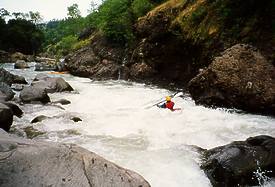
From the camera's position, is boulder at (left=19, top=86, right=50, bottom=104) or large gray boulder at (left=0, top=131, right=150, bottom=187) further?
boulder at (left=19, top=86, right=50, bottom=104)

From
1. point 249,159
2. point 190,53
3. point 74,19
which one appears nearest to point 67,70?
point 190,53

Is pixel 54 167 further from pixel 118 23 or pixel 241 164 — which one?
pixel 118 23

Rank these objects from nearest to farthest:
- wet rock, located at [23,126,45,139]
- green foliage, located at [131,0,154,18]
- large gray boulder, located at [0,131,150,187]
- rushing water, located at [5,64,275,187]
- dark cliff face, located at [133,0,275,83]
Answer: large gray boulder, located at [0,131,150,187]
rushing water, located at [5,64,275,187]
wet rock, located at [23,126,45,139]
dark cliff face, located at [133,0,275,83]
green foliage, located at [131,0,154,18]

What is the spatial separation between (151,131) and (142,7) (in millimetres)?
14203

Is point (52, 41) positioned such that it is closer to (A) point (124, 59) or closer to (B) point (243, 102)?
(A) point (124, 59)

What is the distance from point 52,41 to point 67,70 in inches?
2822

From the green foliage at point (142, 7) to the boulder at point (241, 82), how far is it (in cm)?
1115

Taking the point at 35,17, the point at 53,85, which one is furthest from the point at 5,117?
the point at 35,17

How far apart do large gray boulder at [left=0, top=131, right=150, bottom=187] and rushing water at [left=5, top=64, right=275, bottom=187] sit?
48.3 inches

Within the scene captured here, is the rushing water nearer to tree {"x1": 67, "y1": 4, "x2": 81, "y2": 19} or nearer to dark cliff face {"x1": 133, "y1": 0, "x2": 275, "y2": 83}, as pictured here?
dark cliff face {"x1": 133, "y1": 0, "x2": 275, "y2": 83}

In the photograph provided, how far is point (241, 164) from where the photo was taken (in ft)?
17.1

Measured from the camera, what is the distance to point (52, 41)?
306 feet

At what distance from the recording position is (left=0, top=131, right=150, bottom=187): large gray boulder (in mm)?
3799

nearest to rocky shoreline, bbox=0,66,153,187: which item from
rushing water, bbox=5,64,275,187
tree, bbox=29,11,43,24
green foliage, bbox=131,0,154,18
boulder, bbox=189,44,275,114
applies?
rushing water, bbox=5,64,275,187
